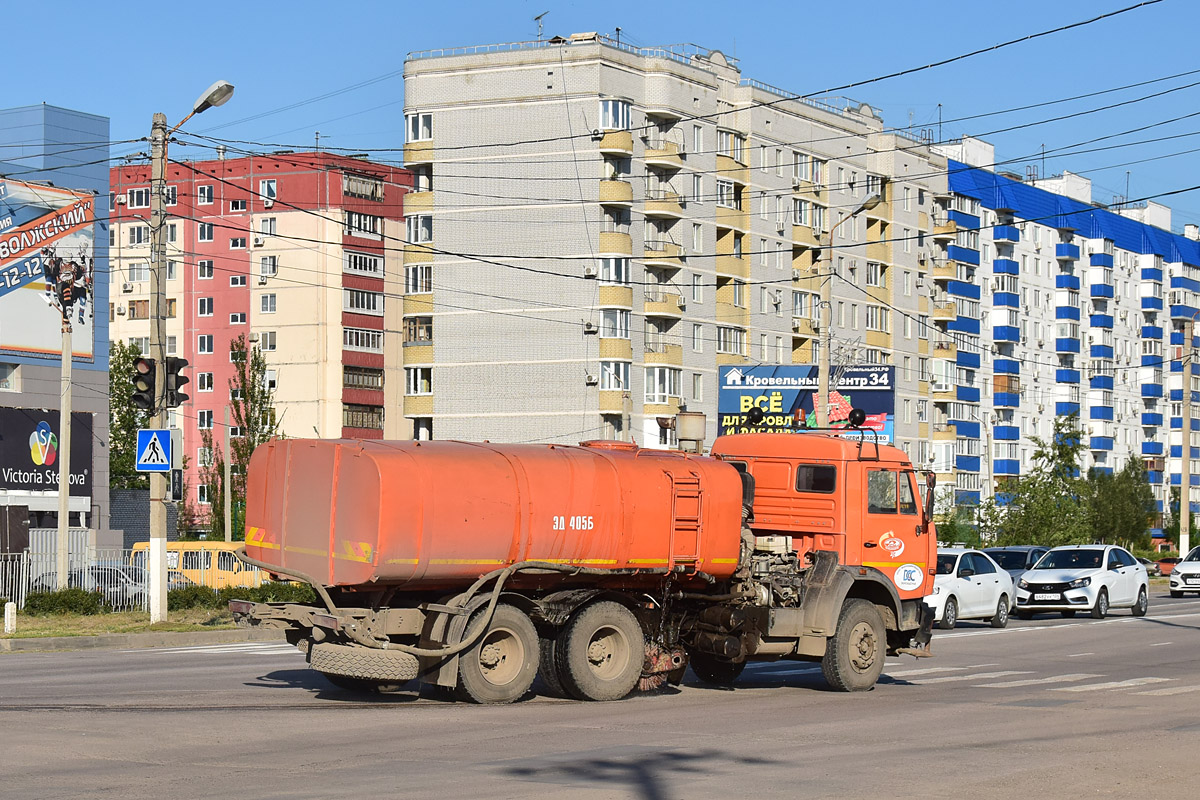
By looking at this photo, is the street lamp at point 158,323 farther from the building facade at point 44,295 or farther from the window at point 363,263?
the window at point 363,263

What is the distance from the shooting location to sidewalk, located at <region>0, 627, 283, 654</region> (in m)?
25.5

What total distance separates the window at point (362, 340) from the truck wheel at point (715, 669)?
74339mm

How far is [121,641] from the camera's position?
26297 mm

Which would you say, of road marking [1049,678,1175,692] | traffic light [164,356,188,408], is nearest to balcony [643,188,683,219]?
traffic light [164,356,188,408]

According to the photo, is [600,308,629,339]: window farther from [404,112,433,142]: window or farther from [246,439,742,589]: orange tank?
[246,439,742,589]: orange tank

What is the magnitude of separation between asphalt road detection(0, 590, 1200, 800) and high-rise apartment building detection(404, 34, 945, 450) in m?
52.3

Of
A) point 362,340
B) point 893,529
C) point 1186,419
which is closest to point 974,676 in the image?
point 893,529

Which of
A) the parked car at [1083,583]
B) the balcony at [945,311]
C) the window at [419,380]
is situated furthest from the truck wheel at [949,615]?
the balcony at [945,311]

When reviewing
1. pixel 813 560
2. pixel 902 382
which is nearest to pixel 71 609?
pixel 813 560

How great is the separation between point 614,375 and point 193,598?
138 ft

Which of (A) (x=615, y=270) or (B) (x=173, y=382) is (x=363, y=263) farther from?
(B) (x=173, y=382)

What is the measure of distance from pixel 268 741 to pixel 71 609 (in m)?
19.3

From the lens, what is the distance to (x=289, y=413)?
306 ft

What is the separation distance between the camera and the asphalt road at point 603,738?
11.1 meters
